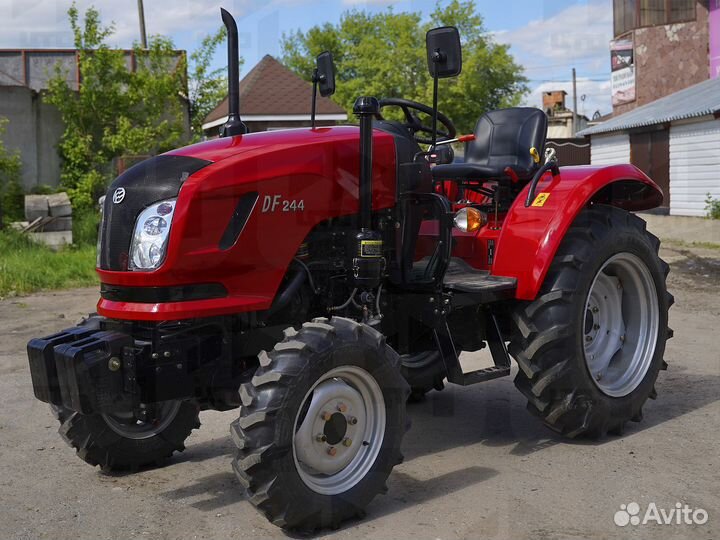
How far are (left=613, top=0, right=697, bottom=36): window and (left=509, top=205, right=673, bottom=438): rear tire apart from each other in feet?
91.9

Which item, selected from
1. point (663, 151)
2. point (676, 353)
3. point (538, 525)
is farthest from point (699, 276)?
point (663, 151)

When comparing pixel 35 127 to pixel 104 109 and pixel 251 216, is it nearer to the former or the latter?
pixel 104 109

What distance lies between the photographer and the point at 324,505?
3814 mm

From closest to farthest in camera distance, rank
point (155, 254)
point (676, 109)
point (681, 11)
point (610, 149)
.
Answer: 1. point (155, 254)
2. point (676, 109)
3. point (610, 149)
4. point (681, 11)

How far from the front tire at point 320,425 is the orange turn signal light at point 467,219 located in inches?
60.9

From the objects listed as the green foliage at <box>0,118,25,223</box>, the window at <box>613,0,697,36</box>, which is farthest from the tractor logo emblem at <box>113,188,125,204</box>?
the window at <box>613,0,697,36</box>

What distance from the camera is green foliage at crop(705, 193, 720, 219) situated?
20.6 metres

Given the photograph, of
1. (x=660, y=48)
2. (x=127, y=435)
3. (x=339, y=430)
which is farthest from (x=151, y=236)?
(x=660, y=48)

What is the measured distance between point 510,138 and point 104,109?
557 inches

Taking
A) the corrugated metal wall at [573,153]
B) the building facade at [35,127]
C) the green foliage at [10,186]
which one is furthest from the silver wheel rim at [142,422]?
the corrugated metal wall at [573,153]

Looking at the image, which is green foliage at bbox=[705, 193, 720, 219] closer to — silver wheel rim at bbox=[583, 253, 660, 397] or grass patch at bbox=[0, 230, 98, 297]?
grass patch at bbox=[0, 230, 98, 297]

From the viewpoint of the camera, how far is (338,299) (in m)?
4.52

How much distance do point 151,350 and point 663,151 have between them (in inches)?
877

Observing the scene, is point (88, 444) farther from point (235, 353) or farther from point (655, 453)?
point (655, 453)
